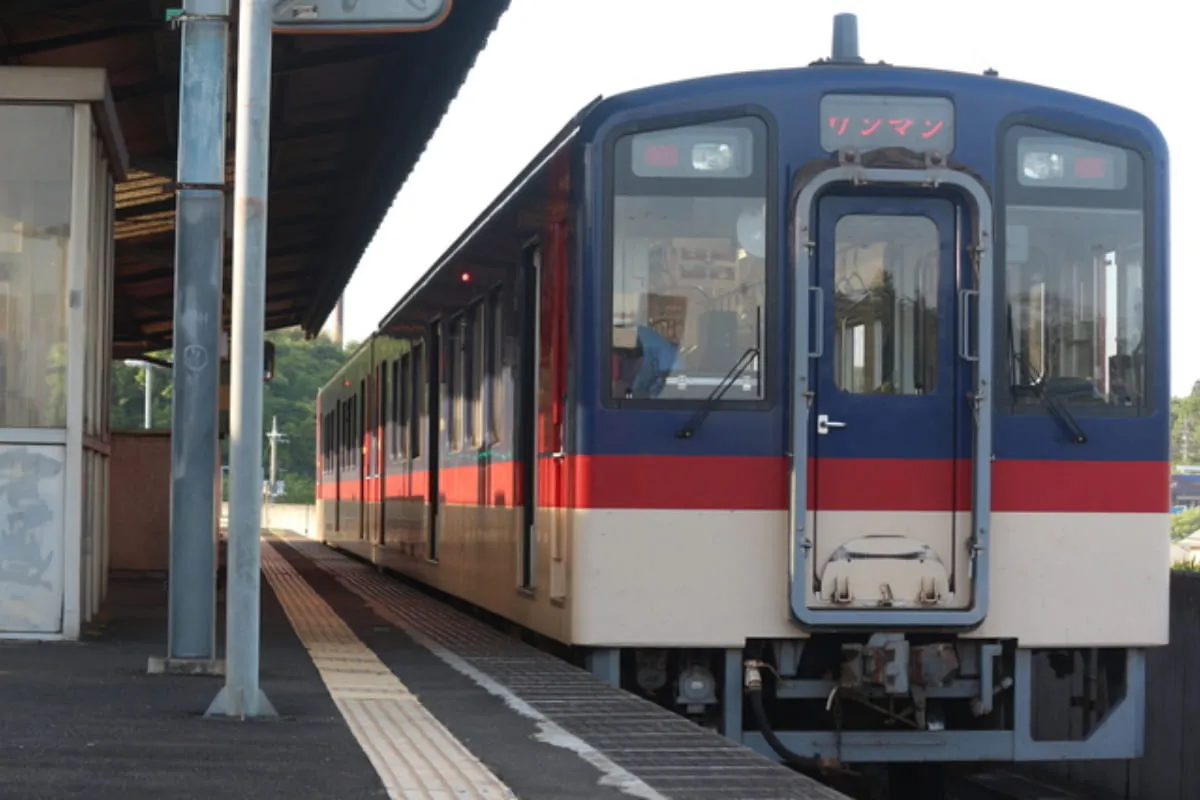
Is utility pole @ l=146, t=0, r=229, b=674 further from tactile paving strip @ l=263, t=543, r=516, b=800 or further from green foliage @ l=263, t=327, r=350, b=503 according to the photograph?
green foliage @ l=263, t=327, r=350, b=503

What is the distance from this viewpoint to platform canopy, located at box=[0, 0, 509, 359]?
12039 millimetres

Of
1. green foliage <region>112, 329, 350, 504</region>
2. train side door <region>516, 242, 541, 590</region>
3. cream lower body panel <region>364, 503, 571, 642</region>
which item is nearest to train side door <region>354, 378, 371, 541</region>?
cream lower body panel <region>364, 503, 571, 642</region>

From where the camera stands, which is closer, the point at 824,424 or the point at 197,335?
the point at 824,424

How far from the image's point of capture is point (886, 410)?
8.56m

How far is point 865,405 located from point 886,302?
0.43 meters

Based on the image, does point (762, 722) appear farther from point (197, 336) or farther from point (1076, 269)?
point (197, 336)

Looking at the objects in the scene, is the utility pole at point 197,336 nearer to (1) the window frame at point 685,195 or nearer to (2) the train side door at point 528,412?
(2) the train side door at point 528,412

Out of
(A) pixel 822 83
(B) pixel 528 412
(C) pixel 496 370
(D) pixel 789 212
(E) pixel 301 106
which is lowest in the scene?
(B) pixel 528 412

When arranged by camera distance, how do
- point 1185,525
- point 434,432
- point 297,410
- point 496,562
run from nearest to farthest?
point 496,562 → point 434,432 → point 1185,525 → point 297,410

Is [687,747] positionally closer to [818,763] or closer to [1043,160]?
[818,763]

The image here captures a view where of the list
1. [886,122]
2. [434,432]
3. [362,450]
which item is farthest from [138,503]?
[886,122]

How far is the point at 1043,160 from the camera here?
28.9ft

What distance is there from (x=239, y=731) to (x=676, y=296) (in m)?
2.62

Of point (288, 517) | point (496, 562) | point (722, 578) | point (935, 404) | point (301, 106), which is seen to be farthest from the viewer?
point (288, 517)
